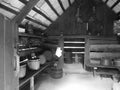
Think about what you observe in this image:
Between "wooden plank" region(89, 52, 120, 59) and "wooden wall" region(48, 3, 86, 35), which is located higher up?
"wooden wall" region(48, 3, 86, 35)

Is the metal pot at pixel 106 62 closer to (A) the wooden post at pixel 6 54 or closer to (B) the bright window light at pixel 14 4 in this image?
(B) the bright window light at pixel 14 4

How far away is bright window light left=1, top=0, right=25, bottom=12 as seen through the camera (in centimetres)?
249

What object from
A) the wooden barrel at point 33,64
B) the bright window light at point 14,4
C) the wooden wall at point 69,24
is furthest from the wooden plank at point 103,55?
the bright window light at point 14,4

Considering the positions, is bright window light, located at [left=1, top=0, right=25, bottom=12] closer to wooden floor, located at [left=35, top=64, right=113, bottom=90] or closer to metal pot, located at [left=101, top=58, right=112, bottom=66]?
wooden floor, located at [left=35, top=64, right=113, bottom=90]

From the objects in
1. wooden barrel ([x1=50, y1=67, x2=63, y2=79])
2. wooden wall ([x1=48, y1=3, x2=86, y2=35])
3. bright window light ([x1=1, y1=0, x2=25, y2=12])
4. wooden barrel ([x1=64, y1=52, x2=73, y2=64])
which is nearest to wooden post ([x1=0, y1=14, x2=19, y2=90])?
bright window light ([x1=1, y1=0, x2=25, y2=12])

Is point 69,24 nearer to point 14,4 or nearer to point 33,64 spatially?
point 33,64

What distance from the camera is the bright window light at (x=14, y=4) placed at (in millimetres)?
2493

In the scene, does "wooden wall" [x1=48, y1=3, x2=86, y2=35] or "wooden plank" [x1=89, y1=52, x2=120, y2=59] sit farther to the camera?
"wooden wall" [x1=48, y1=3, x2=86, y2=35]

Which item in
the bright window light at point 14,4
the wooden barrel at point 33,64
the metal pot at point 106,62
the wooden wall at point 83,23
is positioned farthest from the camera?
the wooden wall at point 83,23

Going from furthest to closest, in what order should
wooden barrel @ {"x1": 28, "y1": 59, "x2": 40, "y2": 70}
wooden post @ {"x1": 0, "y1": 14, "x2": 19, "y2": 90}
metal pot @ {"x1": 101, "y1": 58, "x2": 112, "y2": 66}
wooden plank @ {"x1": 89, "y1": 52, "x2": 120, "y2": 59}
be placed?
wooden plank @ {"x1": 89, "y1": 52, "x2": 120, "y2": 59} → metal pot @ {"x1": 101, "y1": 58, "x2": 112, "y2": 66} → wooden barrel @ {"x1": 28, "y1": 59, "x2": 40, "y2": 70} → wooden post @ {"x1": 0, "y1": 14, "x2": 19, "y2": 90}

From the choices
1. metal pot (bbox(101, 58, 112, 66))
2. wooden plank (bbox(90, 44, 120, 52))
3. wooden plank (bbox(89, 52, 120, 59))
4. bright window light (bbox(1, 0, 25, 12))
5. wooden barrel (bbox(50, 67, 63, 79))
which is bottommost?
wooden barrel (bbox(50, 67, 63, 79))

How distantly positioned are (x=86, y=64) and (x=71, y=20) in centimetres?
212

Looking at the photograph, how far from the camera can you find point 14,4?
272 cm

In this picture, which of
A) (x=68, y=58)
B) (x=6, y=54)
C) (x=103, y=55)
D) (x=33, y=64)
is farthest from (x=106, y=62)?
(x=6, y=54)
